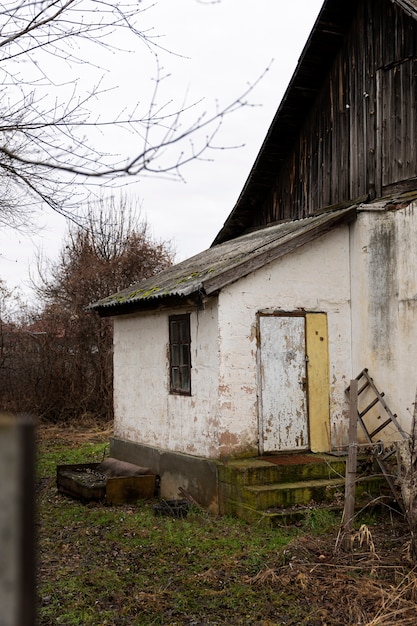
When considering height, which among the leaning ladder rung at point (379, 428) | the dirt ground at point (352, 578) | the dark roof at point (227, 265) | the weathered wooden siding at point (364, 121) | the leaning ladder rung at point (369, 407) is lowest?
the dirt ground at point (352, 578)

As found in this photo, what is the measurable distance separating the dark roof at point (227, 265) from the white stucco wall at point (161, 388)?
1.08 ft

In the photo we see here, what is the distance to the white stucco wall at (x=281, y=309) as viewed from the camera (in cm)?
942

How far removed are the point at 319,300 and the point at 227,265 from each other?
4.95ft

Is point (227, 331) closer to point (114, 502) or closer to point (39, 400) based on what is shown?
point (114, 502)

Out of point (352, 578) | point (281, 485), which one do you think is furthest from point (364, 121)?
point (352, 578)

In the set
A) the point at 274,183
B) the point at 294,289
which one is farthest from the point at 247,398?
the point at 274,183

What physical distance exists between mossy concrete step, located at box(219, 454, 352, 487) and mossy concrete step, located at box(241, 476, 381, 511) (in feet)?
0.28

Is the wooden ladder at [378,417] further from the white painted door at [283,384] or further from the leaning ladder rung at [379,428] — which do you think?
the white painted door at [283,384]

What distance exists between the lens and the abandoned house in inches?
→ 373

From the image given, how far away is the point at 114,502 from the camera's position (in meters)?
10.3

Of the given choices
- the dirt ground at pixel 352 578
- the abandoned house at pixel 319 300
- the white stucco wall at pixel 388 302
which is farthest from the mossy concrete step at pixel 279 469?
the dirt ground at pixel 352 578

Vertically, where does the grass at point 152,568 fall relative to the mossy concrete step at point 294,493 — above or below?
below

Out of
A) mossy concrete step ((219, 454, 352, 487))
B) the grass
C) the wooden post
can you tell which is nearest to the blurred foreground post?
the grass

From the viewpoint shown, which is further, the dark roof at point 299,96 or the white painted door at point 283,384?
the dark roof at point 299,96
